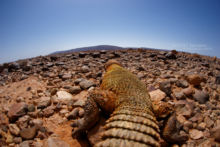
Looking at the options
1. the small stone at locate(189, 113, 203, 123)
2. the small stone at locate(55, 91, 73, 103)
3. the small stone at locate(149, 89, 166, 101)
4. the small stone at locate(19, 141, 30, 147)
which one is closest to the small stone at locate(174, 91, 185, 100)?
the small stone at locate(149, 89, 166, 101)

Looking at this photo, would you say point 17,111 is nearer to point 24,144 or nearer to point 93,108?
point 24,144

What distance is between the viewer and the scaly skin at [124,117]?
1.67m

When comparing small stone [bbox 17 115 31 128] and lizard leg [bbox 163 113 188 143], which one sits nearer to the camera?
lizard leg [bbox 163 113 188 143]

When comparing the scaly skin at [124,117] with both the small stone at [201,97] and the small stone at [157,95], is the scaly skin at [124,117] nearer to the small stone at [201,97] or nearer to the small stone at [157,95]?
the small stone at [157,95]

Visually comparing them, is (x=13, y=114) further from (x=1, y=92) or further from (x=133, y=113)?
(x=133, y=113)

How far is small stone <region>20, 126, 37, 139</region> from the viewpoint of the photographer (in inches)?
98.7

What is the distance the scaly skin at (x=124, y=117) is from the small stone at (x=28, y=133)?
2.74 feet

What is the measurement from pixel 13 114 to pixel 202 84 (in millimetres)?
6105

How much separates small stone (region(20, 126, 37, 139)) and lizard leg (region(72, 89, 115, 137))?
2.63 ft

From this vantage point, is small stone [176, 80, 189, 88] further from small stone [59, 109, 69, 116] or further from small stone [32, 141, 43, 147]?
small stone [32, 141, 43, 147]

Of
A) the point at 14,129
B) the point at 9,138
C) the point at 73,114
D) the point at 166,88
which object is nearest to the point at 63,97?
the point at 73,114

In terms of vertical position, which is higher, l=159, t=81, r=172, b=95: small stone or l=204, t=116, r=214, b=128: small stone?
l=159, t=81, r=172, b=95: small stone

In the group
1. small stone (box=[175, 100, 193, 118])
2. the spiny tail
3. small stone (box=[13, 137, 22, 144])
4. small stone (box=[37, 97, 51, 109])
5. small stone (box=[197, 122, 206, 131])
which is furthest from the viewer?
small stone (box=[37, 97, 51, 109])

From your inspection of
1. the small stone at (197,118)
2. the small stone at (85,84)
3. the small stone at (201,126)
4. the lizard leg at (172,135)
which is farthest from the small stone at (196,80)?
the small stone at (85,84)
